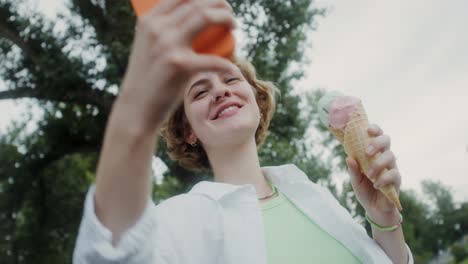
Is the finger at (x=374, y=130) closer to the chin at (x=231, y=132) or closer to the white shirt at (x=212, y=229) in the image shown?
the white shirt at (x=212, y=229)

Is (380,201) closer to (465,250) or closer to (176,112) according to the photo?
(176,112)

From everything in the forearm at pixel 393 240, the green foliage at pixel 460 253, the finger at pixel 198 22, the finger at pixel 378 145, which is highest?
the finger at pixel 198 22

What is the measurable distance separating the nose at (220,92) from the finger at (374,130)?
0.59 meters

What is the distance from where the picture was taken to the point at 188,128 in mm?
2279

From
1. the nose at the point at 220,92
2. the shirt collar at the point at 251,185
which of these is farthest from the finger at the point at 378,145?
the nose at the point at 220,92

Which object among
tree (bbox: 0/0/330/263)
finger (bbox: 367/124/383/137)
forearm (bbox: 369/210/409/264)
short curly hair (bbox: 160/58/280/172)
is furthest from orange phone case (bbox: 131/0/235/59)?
tree (bbox: 0/0/330/263)

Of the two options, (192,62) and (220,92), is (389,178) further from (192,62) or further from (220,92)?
(192,62)

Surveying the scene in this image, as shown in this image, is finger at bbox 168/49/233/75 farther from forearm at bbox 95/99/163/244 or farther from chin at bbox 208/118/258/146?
chin at bbox 208/118/258/146

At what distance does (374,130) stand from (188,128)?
970 mm

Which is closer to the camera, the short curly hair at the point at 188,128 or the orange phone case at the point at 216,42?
the orange phone case at the point at 216,42

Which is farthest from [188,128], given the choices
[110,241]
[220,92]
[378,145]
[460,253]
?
[460,253]

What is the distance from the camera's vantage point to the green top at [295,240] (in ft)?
5.15

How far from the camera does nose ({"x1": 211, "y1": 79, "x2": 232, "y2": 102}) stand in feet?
6.04

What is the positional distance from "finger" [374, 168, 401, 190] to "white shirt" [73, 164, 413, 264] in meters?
0.28
